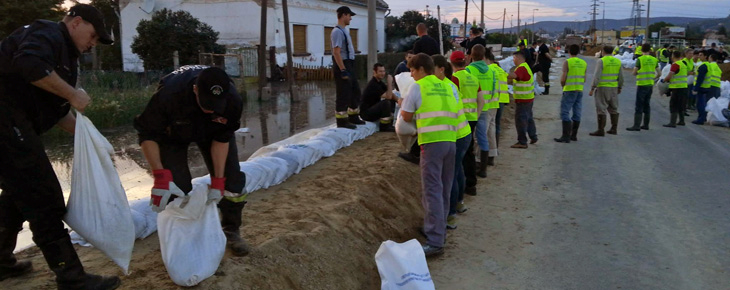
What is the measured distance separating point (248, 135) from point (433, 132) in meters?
6.53

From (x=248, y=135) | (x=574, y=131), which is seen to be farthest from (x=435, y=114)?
(x=574, y=131)

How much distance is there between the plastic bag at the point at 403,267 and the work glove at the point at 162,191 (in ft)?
4.91

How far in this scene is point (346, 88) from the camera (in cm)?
870

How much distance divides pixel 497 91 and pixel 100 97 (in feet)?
25.7

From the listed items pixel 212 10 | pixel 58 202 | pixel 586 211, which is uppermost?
pixel 212 10

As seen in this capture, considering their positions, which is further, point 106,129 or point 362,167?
point 106,129

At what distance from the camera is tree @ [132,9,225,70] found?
21875 mm

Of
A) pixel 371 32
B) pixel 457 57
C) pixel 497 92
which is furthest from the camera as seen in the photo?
pixel 371 32

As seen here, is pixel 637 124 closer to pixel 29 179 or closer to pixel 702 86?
pixel 702 86

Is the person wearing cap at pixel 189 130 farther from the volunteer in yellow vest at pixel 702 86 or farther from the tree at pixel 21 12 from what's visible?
the tree at pixel 21 12

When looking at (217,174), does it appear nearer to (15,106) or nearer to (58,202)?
(58,202)

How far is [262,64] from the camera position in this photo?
16.7 metres

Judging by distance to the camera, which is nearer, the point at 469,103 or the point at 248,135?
the point at 469,103

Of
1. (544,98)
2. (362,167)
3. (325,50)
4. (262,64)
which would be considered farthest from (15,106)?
(325,50)
